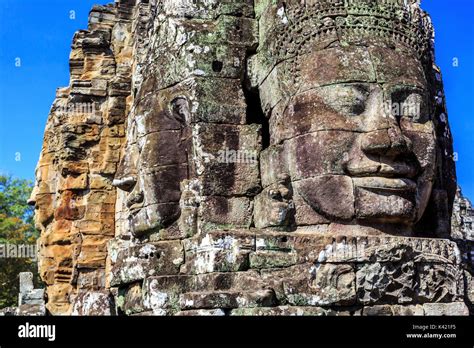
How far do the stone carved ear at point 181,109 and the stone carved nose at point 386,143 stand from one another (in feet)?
6.68

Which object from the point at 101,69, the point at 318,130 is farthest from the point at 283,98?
the point at 101,69

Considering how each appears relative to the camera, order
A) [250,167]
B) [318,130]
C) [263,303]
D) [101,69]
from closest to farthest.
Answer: [263,303] < [318,130] < [250,167] < [101,69]

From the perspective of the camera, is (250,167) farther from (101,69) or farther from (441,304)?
(101,69)

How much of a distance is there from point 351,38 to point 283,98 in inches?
37.2

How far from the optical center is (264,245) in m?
8.20

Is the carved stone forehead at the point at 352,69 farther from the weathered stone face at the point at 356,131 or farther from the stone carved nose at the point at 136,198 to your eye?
the stone carved nose at the point at 136,198

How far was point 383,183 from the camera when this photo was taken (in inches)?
320

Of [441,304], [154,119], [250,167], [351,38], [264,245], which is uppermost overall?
[351,38]

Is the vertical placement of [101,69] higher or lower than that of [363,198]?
A: higher

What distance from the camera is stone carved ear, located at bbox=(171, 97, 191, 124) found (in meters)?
9.12

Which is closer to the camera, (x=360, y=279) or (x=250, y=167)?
(x=360, y=279)

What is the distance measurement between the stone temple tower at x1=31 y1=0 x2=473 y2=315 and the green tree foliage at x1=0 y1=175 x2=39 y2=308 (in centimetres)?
2116

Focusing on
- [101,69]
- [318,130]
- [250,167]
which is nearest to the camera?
[318,130]

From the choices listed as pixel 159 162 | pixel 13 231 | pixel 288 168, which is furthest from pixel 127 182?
pixel 13 231
